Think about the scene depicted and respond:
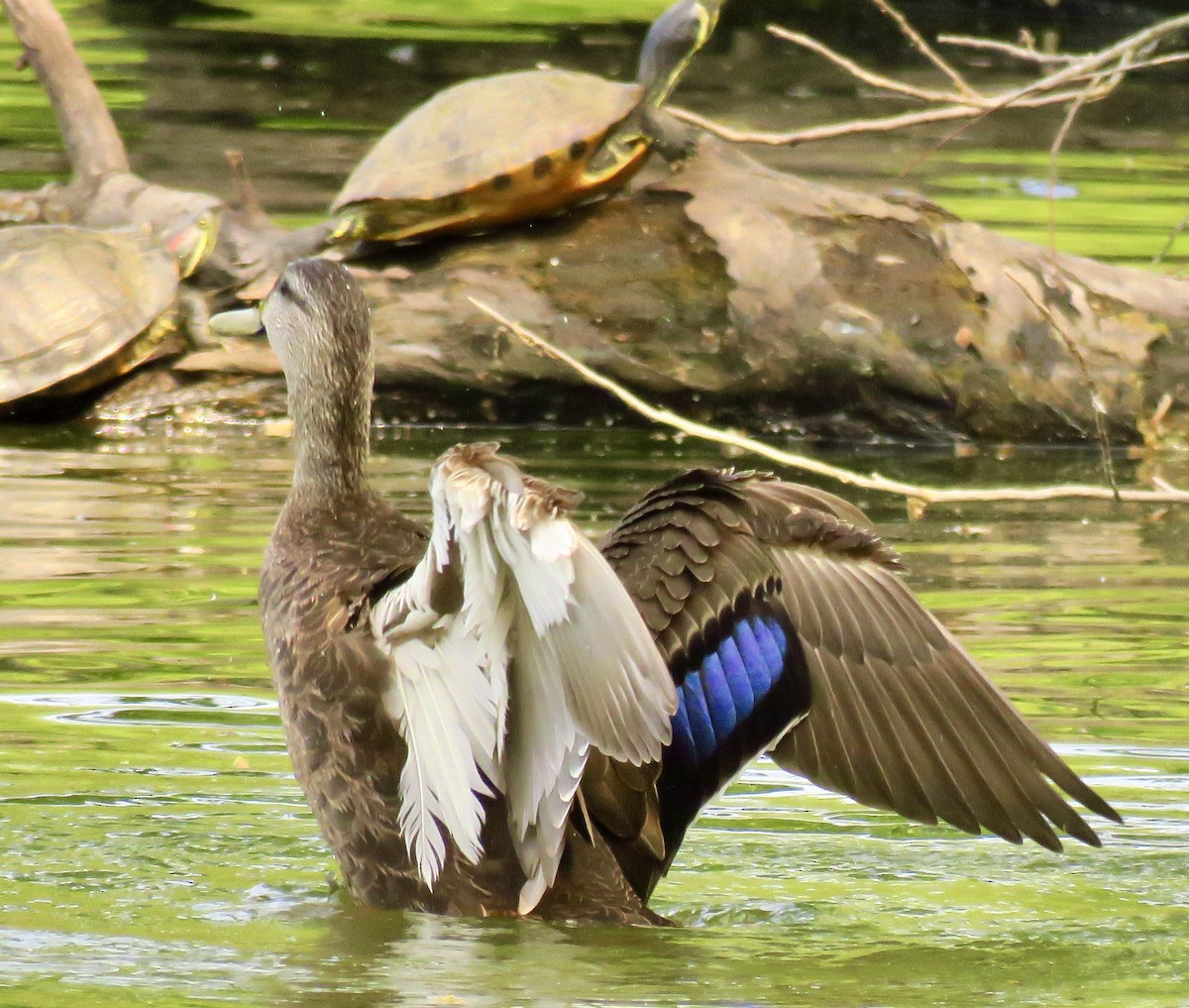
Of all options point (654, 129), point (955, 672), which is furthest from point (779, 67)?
point (955, 672)

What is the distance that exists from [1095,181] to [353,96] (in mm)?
5629

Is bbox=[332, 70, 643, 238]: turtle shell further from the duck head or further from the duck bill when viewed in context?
the duck head

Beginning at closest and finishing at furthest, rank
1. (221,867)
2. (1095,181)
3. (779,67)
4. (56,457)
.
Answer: (221,867), (56,457), (1095,181), (779,67)

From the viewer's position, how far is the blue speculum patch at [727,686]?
4.51 metres

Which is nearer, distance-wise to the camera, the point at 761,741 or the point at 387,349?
the point at 761,741

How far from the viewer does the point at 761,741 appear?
15.0 feet

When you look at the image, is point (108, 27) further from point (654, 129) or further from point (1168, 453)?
point (1168, 453)

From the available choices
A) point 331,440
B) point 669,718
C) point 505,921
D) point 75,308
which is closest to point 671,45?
point 75,308

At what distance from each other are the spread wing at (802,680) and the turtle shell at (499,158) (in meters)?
5.30

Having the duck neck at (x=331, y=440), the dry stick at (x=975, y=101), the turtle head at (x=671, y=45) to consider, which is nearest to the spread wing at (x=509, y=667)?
the duck neck at (x=331, y=440)

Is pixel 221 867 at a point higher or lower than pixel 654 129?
lower

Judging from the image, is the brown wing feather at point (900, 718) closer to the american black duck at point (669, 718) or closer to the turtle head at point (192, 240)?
the american black duck at point (669, 718)

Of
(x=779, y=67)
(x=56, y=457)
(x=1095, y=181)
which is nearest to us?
(x=56, y=457)

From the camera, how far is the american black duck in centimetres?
439
